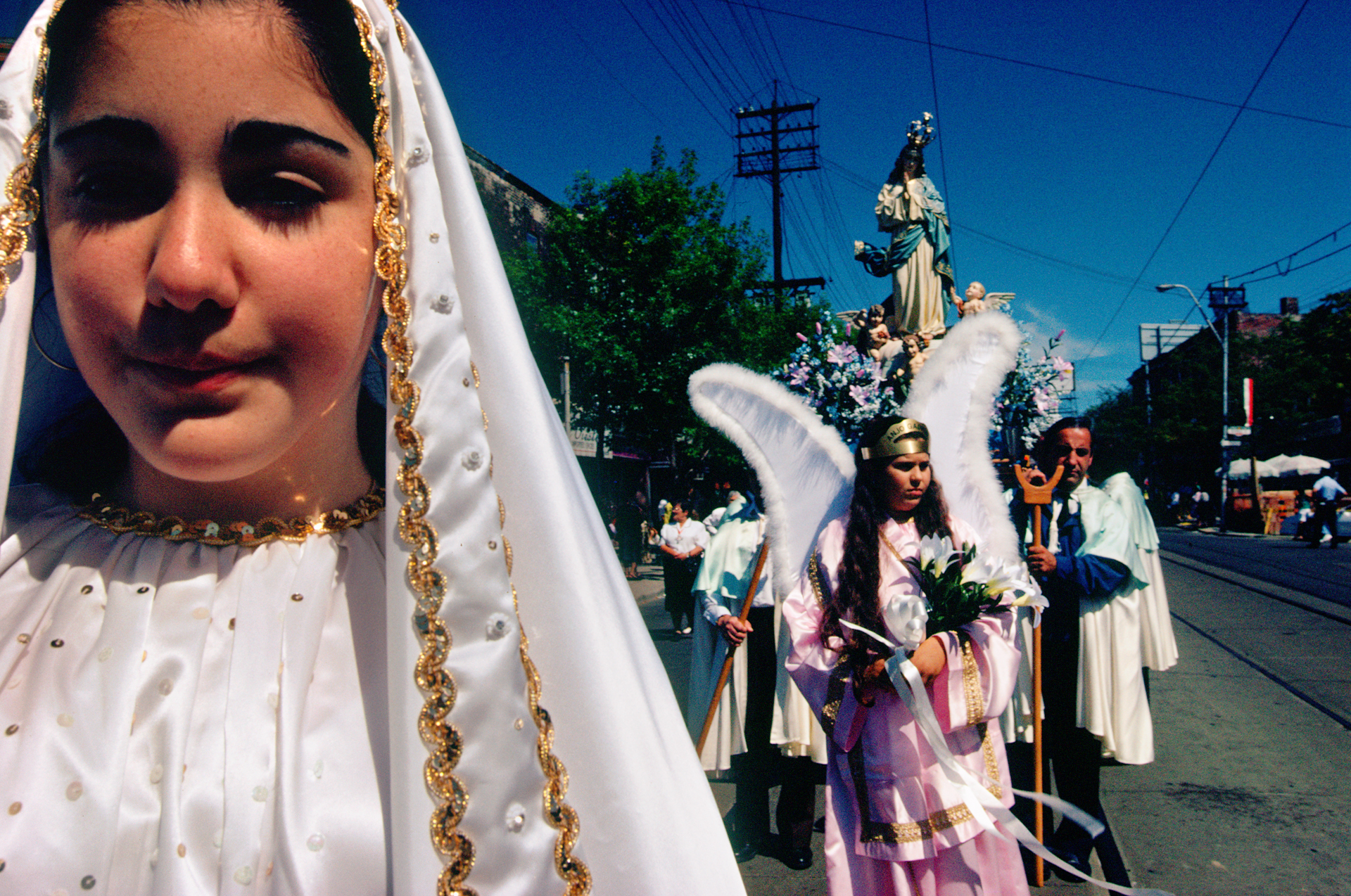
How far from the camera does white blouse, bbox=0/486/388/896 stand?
0.78 m

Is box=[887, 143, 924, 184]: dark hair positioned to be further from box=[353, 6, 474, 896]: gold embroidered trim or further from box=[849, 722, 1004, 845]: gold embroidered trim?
box=[353, 6, 474, 896]: gold embroidered trim

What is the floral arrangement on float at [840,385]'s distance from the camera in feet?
15.4

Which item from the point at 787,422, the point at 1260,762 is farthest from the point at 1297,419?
the point at 787,422

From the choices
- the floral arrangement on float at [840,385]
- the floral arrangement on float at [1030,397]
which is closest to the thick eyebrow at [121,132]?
the floral arrangement on float at [840,385]

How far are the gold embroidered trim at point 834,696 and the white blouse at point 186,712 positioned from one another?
1953 millimetres

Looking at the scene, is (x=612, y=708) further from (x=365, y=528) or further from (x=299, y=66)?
(x=299, y=66)

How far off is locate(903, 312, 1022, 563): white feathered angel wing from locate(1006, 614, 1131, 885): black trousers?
1.49 metres

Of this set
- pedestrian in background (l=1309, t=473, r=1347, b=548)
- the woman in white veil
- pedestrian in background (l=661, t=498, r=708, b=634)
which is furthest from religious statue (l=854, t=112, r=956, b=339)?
pedestrian in background (l=1309, t=473, r=1347, b=548)

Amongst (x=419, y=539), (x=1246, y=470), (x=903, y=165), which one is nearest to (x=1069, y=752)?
(x=419, y=539)

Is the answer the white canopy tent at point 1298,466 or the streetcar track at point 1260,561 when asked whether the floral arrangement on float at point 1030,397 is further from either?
the white canopy tent at point 1298,466

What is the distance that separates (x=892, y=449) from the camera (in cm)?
283

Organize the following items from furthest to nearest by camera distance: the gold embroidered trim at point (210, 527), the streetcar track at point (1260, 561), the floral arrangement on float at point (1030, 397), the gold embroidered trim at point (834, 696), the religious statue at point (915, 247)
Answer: the streetcar track at point (1260, 561), the religious statue at point (915, 247), the floral arrangement on float at point (1030, 397), the gold embroidered trim at point (834, 696), the gold embroidered trim at point (210, 527)

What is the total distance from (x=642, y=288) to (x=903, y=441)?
1238cm

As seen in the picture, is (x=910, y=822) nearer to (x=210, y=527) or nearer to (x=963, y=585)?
(x=963, y=585)
